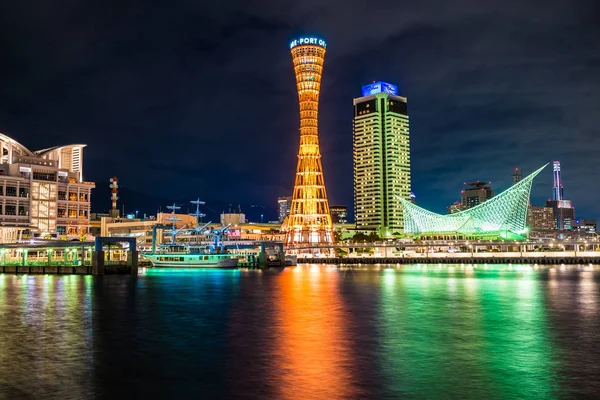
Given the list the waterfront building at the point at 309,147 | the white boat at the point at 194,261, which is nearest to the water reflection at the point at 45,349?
the white boat at the point at 194,261

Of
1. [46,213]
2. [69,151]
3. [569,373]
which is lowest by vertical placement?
[569,373]

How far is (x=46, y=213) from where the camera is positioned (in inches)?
4171

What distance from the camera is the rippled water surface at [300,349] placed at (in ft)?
44.1

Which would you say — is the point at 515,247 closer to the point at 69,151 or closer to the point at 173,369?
the point at 69,151

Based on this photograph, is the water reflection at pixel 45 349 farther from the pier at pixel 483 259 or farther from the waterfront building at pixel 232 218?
the waterfront building at pixel 232 218

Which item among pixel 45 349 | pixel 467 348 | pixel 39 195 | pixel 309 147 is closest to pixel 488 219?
pixel 309 147

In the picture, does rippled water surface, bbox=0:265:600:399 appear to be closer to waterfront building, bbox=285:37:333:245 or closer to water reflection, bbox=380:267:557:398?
water reflection, bbox=380:267:557:398

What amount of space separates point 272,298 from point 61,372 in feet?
72.8

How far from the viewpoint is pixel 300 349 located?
1848 cm

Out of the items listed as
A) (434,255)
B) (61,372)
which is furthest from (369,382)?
(434,255)

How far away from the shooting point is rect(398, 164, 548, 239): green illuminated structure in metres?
135

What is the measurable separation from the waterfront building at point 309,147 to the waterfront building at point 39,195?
41515 mm

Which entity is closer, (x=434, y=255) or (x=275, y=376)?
(x=275, y=376)

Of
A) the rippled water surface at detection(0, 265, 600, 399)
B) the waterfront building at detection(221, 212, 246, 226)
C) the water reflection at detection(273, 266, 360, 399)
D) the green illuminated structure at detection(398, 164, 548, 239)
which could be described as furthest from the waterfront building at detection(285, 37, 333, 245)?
the water reflection at detection(273, 266, 360, 399)
